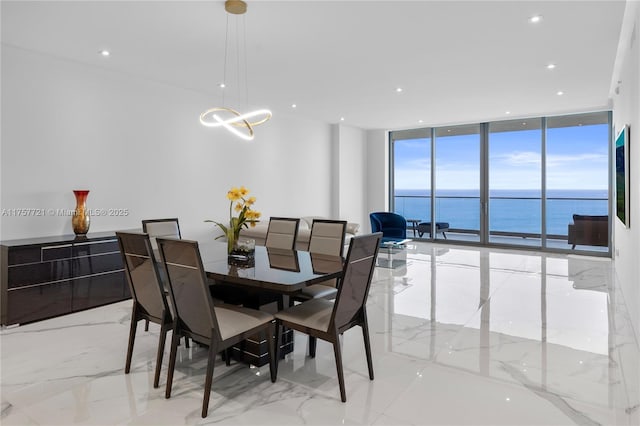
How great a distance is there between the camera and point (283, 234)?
15.0ft

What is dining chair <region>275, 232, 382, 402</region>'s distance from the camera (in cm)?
256

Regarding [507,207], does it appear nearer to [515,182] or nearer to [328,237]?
[515,182]

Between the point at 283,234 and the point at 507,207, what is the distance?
6.62 meters

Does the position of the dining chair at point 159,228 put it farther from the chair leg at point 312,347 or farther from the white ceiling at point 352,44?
the chair leg at point 312,347

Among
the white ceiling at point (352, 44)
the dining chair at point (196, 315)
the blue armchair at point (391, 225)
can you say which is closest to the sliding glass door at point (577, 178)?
the white ceiling at point (352, 44)

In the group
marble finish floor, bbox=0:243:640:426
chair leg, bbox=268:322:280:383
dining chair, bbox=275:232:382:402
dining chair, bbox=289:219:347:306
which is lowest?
marble finish floor, bbox=0:243:640:426

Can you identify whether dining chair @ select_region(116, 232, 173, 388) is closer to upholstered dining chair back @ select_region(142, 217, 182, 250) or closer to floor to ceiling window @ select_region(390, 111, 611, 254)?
upholstered dining chair back @ select_region(142, 217, 182, 250)

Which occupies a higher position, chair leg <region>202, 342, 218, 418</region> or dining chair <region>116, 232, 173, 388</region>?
dining chair <region>116, 232, 173, 388</region>

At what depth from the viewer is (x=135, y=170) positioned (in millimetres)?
5500

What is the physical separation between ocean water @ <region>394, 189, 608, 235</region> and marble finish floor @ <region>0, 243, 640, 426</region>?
13.7ft

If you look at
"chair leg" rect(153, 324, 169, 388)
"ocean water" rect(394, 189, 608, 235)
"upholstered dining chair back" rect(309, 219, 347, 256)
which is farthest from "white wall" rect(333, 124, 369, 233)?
"chair leg" rect(153, 324, 169, 388)

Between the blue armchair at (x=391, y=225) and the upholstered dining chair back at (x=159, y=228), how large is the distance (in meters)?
4.67

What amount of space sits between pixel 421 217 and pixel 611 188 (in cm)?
392

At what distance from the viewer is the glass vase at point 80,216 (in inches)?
183
